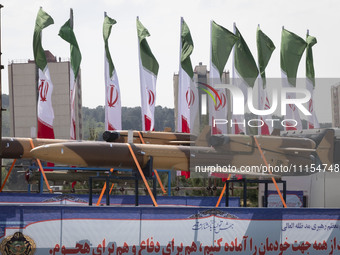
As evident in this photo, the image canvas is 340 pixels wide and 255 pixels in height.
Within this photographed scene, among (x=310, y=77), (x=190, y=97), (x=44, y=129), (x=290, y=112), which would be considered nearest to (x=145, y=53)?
(x=190, y=97)

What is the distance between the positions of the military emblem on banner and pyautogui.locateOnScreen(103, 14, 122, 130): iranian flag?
1822 cm

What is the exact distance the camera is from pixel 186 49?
119 feet

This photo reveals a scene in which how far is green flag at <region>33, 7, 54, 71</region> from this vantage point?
32.4 m

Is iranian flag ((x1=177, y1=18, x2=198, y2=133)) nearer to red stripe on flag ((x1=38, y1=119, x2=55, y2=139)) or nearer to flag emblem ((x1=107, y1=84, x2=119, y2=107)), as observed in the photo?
flag emblem ((x1=107, y1=84, x2=119, y2=107))

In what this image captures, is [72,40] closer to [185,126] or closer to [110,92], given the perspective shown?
[110,92]

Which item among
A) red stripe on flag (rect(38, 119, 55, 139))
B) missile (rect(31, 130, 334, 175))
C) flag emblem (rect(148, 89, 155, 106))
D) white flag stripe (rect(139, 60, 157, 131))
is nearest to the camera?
missile (rect(31, 130, 334, 175))

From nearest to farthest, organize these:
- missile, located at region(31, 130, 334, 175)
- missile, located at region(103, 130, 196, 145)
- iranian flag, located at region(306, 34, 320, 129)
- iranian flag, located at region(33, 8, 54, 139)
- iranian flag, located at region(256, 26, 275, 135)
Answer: missile, located at region(31, 130, 334, 175), missile, located at region(103, 130, 196, 145), iranian flag, located at region(33, 8, 54, 139), iranian flag, located at region(256, 26, 275, 135), iranian flag, located at region(306, 34, 320, 129)

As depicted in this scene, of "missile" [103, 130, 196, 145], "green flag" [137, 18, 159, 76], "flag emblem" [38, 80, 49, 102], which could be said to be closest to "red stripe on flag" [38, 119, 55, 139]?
"flag emblem" [38, 80, 49, 102]

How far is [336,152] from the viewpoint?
1034 inches

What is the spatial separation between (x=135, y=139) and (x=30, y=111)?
10488cm

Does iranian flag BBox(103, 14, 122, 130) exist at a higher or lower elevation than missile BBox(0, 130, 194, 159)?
higher

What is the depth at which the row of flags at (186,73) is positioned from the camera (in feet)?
106

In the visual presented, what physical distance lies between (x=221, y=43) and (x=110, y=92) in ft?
24.8


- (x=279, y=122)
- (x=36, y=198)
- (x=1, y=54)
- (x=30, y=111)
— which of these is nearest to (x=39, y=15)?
(x=1, y=54)
